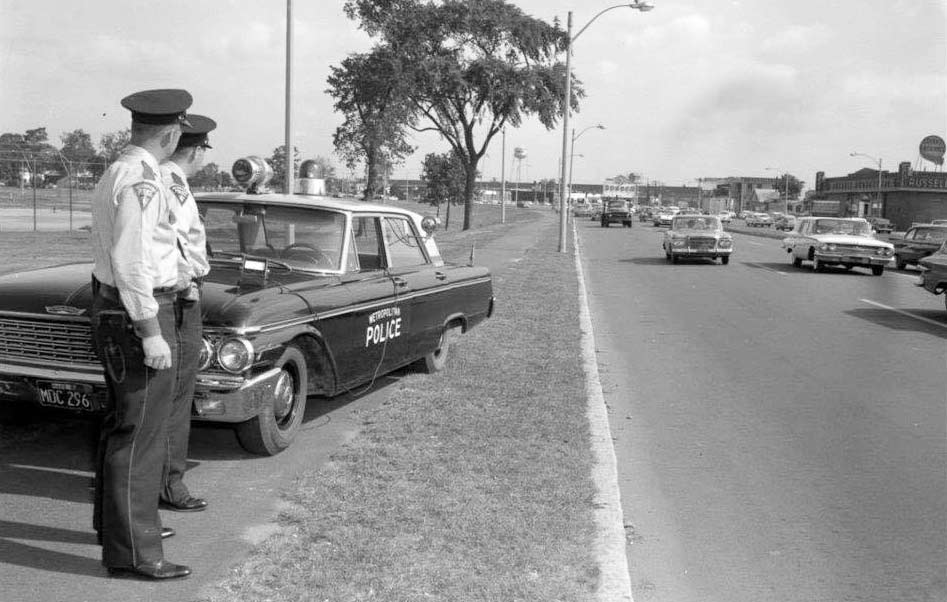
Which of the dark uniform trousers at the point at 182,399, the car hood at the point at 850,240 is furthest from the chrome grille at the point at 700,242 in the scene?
the dark uniform trousers at the point at 182,399

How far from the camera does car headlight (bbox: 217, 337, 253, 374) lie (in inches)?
197

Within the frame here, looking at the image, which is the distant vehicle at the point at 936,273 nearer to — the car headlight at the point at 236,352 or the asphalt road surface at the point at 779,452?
the asphalt road surface at the point at 779,452

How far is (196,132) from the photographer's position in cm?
468

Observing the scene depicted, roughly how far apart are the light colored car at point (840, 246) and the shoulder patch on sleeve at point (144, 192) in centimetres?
2171

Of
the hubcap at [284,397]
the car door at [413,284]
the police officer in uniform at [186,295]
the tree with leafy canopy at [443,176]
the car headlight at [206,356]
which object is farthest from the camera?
the tree with leafy canopy at [443,176]

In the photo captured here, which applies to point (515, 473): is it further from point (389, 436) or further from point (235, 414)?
point (235, 414)

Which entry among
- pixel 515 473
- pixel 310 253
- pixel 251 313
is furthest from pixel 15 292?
pixel 515 473

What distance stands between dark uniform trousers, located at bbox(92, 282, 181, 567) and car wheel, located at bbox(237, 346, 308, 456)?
1403 mm

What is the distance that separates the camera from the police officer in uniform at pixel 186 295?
4.05m

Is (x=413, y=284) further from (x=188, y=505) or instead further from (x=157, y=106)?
(x=157, y=106)

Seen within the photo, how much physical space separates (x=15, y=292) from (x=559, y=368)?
4.84 meters

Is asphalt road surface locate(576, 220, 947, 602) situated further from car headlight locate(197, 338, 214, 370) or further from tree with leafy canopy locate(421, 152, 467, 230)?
tree with leafy canopy locate(421, 152, 467, 230)

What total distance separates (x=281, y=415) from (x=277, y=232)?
4.73ft

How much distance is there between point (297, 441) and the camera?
6070 millimetres
